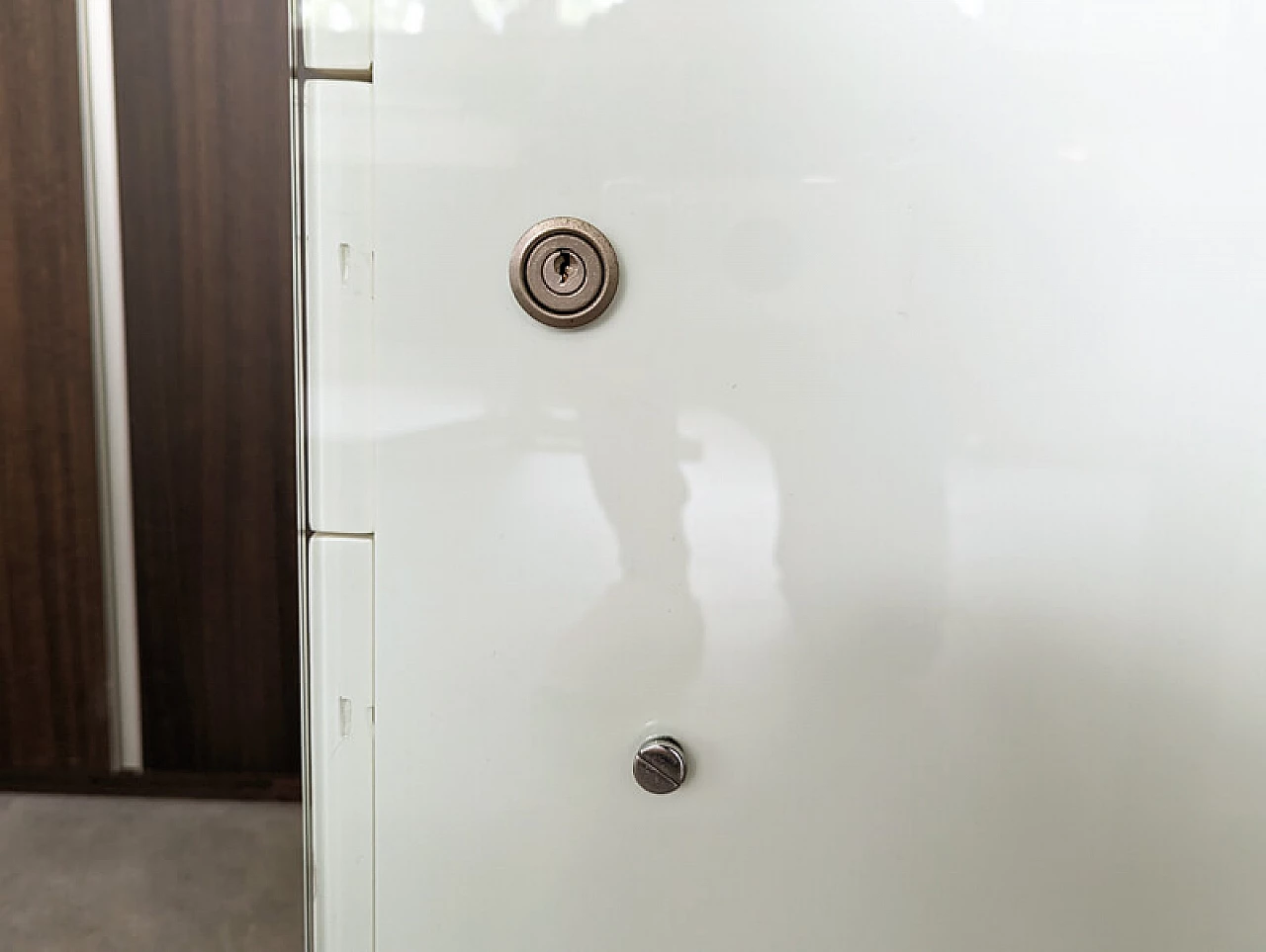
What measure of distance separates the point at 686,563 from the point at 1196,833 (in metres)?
0.31

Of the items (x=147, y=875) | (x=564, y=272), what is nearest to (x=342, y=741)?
(x=564, y=272)

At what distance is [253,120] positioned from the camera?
125cm

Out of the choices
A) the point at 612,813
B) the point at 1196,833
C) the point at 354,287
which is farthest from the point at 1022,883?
the point at 354,287

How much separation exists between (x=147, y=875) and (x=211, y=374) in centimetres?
73

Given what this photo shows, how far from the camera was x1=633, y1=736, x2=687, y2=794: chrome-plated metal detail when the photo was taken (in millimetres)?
454

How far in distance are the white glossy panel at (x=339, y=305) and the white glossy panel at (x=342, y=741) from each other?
0.03 metres

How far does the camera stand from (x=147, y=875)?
1215 millimetres

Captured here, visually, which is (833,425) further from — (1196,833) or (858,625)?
(1196,833)

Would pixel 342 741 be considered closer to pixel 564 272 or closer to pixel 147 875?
pixel 564 272

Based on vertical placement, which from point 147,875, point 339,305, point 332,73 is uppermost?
point 332,73

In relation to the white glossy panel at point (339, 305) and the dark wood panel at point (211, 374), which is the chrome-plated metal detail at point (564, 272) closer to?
the white glossy panel at point (339, 305)

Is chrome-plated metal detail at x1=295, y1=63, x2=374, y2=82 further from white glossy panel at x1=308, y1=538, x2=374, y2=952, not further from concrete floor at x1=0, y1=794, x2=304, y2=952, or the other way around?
concrete floor at x1=0, y1=794, x2=304, y2=952

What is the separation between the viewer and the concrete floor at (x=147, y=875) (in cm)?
110

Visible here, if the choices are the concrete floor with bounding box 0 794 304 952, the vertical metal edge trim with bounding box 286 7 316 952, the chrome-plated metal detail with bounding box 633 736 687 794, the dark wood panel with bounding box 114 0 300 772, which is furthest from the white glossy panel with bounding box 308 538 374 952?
the dark wood panel with bounding box 114 0 300 772
